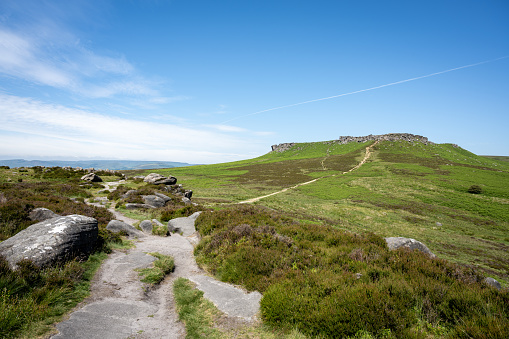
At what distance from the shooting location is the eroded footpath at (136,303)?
6176 millimetres

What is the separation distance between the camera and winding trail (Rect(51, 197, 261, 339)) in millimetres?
6152

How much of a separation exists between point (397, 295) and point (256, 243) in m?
6.65

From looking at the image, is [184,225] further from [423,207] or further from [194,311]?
[423,207]

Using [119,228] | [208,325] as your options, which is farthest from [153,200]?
[208,325]

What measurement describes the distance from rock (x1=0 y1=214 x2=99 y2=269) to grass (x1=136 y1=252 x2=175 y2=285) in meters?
2.98

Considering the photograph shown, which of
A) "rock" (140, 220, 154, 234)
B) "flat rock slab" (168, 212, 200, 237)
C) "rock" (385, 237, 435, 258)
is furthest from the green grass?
"rock" (385, 237, 435, 258)

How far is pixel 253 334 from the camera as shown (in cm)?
640

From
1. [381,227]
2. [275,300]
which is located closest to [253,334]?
[275,300]

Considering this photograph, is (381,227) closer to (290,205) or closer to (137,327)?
(290,205)

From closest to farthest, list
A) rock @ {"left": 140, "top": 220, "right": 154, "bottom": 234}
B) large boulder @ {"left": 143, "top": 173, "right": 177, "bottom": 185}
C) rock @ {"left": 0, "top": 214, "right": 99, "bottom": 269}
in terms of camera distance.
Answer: rock @ {"left": 0, "top": 214, "right": 99, "bottom": 269} → rock @ {"left": 140, "top": 220, "right": 154, "bottom": 234} → large boulder @ {"left": 143, "top": 173, "right": 177, "bottom": 185}

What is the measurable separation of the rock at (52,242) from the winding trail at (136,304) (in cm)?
149

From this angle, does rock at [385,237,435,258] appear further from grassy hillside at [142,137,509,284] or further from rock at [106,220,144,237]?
rock at [106,220,144,237]

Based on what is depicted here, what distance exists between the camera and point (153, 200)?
30500mm

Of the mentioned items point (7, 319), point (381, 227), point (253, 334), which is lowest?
point (381, 227)
